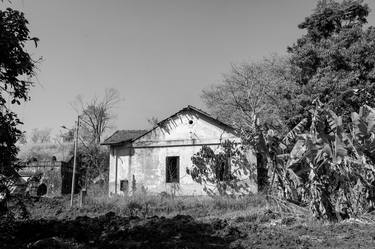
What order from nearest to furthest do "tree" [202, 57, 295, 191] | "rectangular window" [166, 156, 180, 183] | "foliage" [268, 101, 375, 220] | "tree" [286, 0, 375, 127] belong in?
"foliage" [268, 101, 375, 220] < "tree" [286, 0, 375, 127] < "rectangular window" [166, 156, 180, 183] < "tree" [202, 57, 295, 191]

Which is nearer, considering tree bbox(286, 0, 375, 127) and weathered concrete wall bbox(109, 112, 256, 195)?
tree bbox(286, 0, 375, 127)

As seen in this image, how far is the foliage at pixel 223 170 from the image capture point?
19.6m

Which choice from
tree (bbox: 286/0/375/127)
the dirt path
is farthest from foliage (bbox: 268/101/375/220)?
tree (bbox: 286/0/375/127)

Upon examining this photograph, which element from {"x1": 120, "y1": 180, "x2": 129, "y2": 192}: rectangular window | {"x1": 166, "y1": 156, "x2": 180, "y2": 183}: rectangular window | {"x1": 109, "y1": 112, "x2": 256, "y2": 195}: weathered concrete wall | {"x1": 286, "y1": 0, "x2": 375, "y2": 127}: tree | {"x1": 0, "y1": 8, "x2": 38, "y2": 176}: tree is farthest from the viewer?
{"x1": 120, "y1": 180, "x2": 129, "y2": 192}: rectangular window

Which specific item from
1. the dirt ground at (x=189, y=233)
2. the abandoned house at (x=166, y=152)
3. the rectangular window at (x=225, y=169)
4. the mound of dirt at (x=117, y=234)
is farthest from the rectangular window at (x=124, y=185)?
the dirt ground at (x=189, y=233)

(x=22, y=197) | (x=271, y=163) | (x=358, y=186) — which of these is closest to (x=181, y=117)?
(x=271, y=163)

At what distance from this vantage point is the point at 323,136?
514 inches

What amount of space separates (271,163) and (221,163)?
5.96 metres

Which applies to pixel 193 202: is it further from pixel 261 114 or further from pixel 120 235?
pixel 261 114

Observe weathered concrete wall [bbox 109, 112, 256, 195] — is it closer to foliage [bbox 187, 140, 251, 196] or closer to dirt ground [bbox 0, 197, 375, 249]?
foliage [bbox 187, 140, 251, 196]

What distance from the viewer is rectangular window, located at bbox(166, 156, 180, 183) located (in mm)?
20781

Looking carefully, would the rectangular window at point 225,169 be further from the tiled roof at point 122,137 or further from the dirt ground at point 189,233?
the dirt ground at point 189,233

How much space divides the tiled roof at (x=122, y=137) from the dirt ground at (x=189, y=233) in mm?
8844

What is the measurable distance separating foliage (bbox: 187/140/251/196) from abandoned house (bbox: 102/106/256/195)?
0.44m
